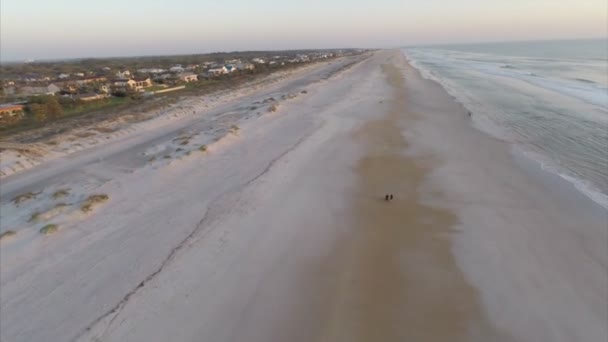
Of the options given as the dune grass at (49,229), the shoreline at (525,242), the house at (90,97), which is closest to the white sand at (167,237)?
the dune grass at (49,229)

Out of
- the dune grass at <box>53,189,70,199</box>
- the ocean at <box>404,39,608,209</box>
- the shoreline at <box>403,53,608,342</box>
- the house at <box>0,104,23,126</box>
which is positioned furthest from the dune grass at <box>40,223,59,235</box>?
the house at <box>0,104,23,126</box>

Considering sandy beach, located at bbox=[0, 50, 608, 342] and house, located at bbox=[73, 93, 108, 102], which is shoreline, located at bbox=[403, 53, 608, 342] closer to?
sandy beach, located at bbox=[0, 50, 608, 342]

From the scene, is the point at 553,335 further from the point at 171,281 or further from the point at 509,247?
the point at 171,281

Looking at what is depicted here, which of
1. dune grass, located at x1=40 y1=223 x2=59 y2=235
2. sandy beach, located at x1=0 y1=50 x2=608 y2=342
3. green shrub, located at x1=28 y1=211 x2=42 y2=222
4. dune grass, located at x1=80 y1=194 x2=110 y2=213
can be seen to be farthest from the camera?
dune grass, located at x1=80 y1=194 x2=110 y2=213

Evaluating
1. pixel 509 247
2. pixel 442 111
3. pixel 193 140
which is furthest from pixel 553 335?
pixel 442 111

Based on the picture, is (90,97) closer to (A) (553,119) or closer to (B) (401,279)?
(B) (401,279)
